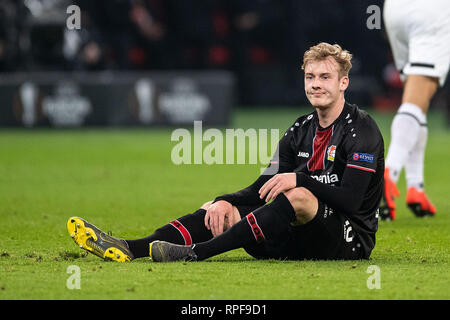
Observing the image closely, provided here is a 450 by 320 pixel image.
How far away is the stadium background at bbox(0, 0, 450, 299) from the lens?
4.74 metres

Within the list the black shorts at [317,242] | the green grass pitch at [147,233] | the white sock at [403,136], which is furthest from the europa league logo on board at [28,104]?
the black shorts at [317,242]

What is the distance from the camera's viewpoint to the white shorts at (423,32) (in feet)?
24.5

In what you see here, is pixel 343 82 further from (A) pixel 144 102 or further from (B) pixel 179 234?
(A) pixel 144 102

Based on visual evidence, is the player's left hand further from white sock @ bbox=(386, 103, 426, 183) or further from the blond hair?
white sock @ bbox=(386, 103, 426, 183)

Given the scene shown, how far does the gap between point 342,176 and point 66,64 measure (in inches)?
650

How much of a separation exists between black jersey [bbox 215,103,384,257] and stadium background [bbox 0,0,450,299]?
0.32 m

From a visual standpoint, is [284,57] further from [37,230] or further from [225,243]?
[225,243]

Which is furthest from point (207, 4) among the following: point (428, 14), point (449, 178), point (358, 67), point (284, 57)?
point (428, 14)

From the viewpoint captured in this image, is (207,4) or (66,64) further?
(207,4)

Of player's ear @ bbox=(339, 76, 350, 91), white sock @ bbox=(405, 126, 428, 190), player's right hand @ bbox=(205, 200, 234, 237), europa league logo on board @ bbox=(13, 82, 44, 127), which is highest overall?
player's ear @ bbox=(339, 76, 350, 91)

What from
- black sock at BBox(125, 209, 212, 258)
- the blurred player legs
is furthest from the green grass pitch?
the blurred player legs

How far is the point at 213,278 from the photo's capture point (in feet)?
15.5

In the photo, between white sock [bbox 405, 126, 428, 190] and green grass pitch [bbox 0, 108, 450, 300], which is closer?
green grass pitch [bbox 0, 108, 450, 300]
